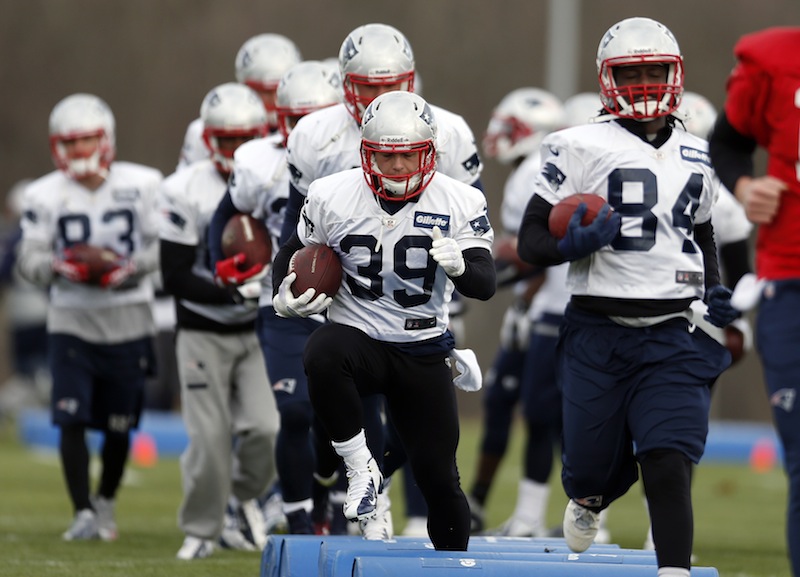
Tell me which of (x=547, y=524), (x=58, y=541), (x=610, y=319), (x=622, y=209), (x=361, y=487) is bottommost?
(x=547, y=524)

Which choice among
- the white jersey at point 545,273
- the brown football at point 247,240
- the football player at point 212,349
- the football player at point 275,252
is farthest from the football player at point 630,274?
the white jersey at point 545,273

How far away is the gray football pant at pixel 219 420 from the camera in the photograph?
6918mm

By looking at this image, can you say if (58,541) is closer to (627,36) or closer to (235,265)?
(235,265)

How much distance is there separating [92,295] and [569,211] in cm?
326

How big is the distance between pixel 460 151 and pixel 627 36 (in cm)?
92

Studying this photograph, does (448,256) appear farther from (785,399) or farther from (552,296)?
(552,296)

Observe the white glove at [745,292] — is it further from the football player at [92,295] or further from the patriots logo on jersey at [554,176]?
the football player at [92,295]

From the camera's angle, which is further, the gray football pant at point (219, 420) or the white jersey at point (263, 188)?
the gray football pant at point (219, 420)

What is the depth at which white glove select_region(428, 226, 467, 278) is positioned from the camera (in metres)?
5.01

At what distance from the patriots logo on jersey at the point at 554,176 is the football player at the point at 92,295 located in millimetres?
2811

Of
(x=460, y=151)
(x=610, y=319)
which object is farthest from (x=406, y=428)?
(x=460, y=151)

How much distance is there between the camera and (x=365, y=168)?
5207 mm

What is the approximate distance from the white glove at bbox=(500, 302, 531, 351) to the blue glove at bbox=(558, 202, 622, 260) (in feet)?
10.9

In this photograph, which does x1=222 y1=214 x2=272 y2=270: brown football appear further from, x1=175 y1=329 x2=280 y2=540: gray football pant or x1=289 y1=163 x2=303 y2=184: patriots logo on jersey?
x1=175 y1=329 x2=280 y2=540: gray football pant
